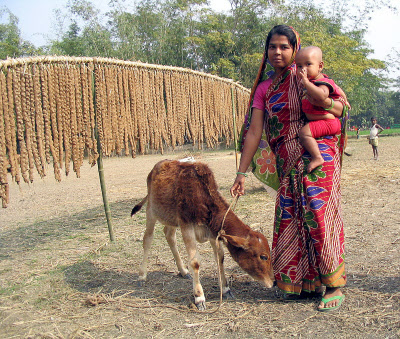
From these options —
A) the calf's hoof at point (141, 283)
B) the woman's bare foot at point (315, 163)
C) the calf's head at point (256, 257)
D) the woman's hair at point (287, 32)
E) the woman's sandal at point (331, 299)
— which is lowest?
the calf's hoof at point (141, 283)

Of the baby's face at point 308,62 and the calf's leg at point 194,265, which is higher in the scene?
the baby's face at point 308,62

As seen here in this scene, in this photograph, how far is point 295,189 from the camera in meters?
3.74

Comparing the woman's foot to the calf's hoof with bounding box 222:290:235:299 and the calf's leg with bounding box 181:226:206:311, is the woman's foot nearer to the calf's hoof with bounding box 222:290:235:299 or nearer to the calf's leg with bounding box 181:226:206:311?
the calf's hoof with bounding box 222:290:235:299

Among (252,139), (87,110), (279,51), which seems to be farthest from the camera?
(87,110)

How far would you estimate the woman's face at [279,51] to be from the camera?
3658 mm

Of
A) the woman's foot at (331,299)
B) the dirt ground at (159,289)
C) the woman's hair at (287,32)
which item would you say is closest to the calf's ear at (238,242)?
the dirt ground at (159,289)

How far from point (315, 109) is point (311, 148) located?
37 centimetres

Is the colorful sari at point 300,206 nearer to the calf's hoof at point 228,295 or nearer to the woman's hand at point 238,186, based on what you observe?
the woman's hand at point 238,186

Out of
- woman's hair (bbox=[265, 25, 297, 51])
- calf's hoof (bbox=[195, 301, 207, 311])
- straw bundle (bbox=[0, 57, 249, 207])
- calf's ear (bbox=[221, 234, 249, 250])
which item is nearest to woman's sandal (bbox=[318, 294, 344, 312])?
calf's ear (bbox=[221, 234, 249, 250])

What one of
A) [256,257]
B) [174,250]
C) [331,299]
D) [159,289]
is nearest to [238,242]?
[256,257]

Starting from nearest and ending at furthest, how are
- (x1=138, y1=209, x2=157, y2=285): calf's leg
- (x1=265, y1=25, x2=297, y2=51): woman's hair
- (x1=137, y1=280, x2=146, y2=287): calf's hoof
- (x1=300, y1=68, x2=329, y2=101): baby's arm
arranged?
(x1=300, y1=68, x2=329, y2=101): baby's arm → (x1=265, y1=25, x2=297, y2=51): woman's hair → (x1=137, y1=280, x2=146, y2=287): calf's hoof → (x1=138, y1=209, x2=157, y2=285): calf's leg

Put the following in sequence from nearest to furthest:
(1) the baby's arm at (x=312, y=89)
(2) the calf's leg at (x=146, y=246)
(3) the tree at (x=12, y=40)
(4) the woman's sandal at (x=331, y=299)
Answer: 1. (1) the baby's arm at (x=312, y=89)
2. (4) the woman's sandal at (x=331, y=299)
3. (2) the calf's leg at (x=146, y=246)
4. (3) the tree at (x=12, y=40)

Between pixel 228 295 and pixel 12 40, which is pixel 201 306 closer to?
pixel 228 295

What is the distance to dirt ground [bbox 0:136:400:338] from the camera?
340 cm
